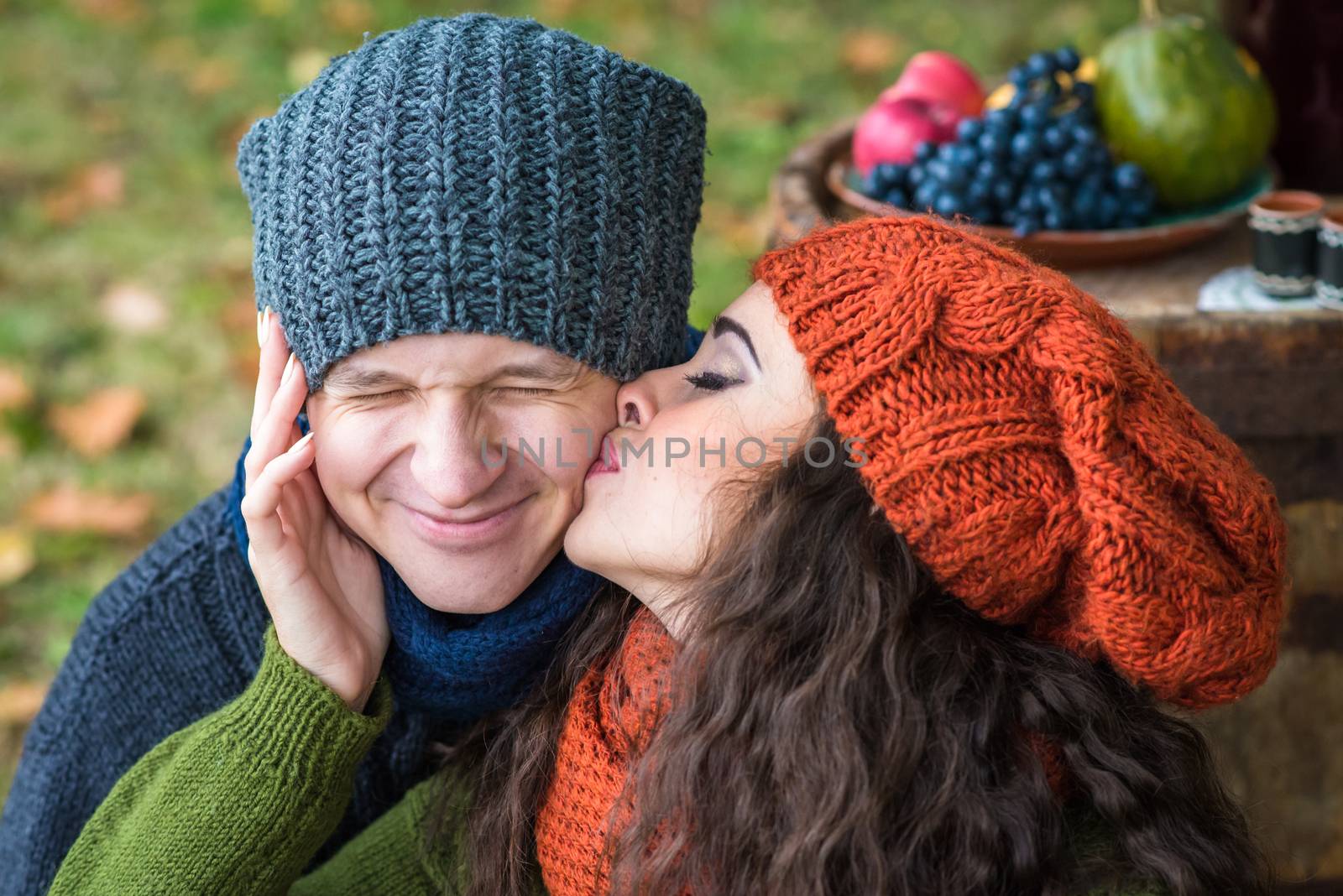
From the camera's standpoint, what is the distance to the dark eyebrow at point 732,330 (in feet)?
6.04

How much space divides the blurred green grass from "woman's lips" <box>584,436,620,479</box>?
6.52 feet

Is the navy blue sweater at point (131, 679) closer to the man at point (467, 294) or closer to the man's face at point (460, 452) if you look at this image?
the man at point (467, 294)

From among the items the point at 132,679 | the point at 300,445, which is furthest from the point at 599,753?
the point at 132,679

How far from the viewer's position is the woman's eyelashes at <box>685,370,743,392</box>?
6.11 feet

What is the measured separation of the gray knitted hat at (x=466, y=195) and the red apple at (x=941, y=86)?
1212 millimetres

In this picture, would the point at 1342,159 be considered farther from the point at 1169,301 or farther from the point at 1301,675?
the point at 1301,675

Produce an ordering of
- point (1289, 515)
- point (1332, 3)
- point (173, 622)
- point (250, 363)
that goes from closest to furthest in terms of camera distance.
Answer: point (173, 622) < point (1289, 515) < point (1332, 3) < point (250, 363)

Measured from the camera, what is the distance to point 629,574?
1.86 meters

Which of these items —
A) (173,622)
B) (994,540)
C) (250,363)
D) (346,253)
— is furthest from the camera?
(250,363)

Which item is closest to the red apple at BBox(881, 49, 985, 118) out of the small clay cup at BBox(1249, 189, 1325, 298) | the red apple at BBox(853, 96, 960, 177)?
the red apple at BBox(853, 96, 960, 177)

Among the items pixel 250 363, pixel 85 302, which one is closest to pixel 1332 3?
pixel 250 363

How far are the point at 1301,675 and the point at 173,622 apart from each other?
6.81 feet

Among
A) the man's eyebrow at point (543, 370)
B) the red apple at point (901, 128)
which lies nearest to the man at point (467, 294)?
the man's eyebrow at point (543, 370)

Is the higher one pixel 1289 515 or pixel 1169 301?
pixel 1169 301
